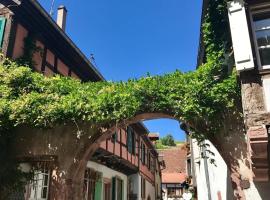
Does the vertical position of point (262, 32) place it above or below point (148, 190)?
above

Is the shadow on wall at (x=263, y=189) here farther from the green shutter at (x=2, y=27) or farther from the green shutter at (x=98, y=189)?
the green shutter at (x=98, y=189)

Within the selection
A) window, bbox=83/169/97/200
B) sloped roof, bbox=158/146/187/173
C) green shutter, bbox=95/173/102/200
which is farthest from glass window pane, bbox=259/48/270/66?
sloped roof, bbox=158/146/187/173

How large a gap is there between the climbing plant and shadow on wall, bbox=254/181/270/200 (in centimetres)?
139

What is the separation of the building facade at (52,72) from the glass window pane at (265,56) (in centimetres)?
483

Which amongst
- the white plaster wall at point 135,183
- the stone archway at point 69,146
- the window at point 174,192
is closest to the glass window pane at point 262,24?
the stone archway at point 69,146

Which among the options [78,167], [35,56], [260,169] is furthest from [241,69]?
[35,56]

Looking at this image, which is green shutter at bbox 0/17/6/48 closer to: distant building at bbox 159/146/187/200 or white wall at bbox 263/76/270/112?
white wall at bbox 263/76/270/112

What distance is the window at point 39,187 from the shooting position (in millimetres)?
9664

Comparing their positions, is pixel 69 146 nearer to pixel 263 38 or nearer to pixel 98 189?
pixel 263 38

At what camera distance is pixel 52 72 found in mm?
11461

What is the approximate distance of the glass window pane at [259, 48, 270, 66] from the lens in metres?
7.00

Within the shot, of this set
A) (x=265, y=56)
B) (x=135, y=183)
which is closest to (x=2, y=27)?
(x=265, y=56)

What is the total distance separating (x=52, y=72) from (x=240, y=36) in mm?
6752

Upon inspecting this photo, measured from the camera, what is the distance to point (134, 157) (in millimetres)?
18672
